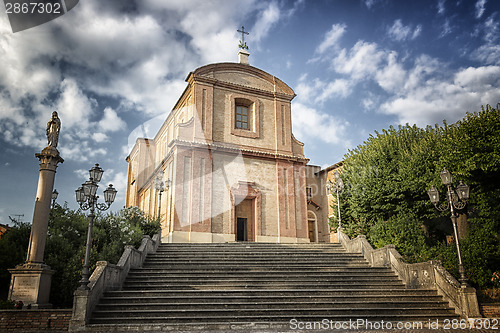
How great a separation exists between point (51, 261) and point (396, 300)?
10538 mm

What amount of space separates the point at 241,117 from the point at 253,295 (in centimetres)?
1503

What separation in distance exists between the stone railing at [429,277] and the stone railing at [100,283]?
8279 mm

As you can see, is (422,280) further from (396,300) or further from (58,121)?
(58,121)

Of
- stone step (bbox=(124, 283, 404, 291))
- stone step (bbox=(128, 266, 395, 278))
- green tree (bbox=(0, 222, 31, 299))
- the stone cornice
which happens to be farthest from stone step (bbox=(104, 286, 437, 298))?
the stone cornice

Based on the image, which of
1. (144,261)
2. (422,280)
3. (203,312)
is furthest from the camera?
(144,261)

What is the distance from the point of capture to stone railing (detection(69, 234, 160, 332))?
8.26 m

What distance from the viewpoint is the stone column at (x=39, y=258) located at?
1002cm

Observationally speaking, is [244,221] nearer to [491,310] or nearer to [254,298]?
[254,298]

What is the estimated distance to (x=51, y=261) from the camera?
38.4ft

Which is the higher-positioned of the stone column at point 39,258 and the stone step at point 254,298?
the stone column at point 39,258

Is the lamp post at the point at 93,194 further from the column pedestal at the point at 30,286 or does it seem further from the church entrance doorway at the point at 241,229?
the church entrance doorway at the point at 241,229

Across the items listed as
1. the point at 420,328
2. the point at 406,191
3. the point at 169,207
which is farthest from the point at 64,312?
the point at 406,191

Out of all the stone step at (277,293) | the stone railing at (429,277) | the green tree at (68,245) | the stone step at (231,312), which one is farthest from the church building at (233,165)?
the stone step at (231,312)

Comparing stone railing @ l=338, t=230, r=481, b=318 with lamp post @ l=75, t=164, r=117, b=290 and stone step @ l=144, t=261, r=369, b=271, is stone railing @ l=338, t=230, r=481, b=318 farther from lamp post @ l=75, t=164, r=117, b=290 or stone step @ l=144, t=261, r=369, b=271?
lamp post @ l=75, t=164, r=117, b=290
